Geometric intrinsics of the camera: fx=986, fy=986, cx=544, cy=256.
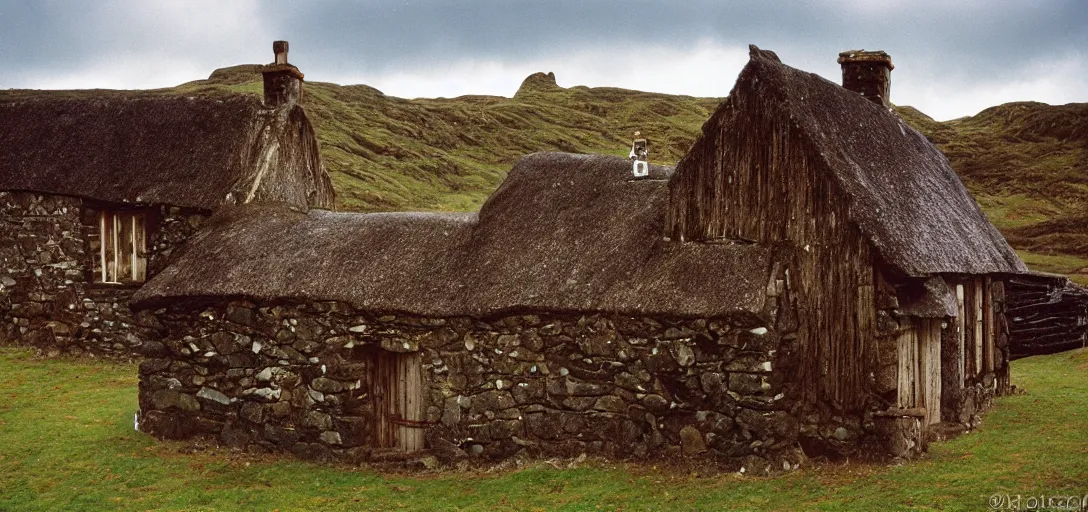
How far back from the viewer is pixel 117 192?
22672mm

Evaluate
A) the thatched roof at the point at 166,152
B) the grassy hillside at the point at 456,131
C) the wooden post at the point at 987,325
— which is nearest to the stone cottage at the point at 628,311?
the wooden post at the point at 987,325

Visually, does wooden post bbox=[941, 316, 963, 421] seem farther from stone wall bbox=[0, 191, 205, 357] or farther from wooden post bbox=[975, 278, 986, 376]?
stone wall bbox=[0, 191, 205, 357]

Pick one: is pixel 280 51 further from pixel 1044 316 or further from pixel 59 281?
pixel 1044 316

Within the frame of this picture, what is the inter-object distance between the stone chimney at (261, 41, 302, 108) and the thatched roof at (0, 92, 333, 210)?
26 cm

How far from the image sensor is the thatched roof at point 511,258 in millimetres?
13688

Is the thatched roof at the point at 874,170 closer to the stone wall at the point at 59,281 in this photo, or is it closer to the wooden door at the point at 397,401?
the wooden door at the point at 397,401

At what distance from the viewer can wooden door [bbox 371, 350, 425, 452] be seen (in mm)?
15773

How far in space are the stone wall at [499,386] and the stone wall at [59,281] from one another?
283 inches

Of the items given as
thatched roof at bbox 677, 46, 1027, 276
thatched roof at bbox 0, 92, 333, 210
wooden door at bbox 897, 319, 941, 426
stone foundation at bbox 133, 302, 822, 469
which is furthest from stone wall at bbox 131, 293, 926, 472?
thatched roof at bbox 0, 92, 333, 210

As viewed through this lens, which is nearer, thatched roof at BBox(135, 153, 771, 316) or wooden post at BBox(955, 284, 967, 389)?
thatched roof at BBox(135, 153, 771, 316)

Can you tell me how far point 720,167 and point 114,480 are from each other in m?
10.1

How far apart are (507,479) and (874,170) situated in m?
7.16

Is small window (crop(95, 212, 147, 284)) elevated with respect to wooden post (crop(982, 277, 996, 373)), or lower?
elevated

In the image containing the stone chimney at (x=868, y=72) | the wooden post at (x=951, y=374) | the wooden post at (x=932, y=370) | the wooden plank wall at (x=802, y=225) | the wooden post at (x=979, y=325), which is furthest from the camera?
the stone chimney at (x=868, y=72)
